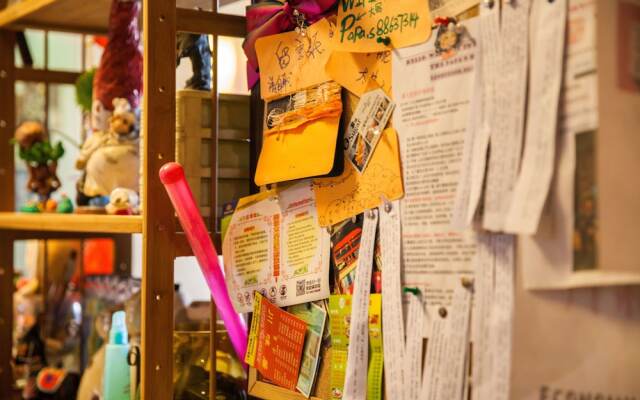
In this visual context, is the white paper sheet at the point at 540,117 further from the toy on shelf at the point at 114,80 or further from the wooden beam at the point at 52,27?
the wooden beam at the point at 52,27

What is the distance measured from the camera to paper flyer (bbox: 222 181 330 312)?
0.98 m

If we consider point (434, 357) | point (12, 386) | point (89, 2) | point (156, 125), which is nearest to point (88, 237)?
point (12, 386)

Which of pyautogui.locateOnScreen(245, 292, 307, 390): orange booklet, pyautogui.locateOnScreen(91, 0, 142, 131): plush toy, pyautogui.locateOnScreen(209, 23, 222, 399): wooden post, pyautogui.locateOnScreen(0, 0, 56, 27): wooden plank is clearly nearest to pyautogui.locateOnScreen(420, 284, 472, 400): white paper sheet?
pyautogui.locateOnScreen(245, 292, 307, 390): orange booklet

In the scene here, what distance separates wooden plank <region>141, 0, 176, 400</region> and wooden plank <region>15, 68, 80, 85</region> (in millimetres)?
759

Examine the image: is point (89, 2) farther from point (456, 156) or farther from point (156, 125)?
point (456, 156)

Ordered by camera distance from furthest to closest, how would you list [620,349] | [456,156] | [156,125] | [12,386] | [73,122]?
[73,122] < [12,386] < [156,125] < [456,156] < [620,349]

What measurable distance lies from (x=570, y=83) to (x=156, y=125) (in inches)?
23.3

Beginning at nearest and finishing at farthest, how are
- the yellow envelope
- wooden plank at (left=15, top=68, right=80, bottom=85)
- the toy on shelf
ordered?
the yellow envelope
the toy on shelf
wooden plank at (left=15, top=68, right=80, bottom=85)

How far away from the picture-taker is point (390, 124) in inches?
34.3

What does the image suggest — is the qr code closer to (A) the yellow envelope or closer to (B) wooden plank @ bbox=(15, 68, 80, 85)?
(A) the yellow envelope

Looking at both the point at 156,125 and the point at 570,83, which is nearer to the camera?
the point at 570,83

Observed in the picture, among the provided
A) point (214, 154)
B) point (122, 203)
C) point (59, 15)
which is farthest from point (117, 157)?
point (59, 15)

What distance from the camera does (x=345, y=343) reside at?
3.05 ft

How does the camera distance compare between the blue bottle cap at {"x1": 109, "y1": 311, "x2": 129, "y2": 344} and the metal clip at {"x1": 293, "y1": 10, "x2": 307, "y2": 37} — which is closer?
the metal clip at {"x1": 293, "y1": 10, "x2": 307, "y2": 37}
